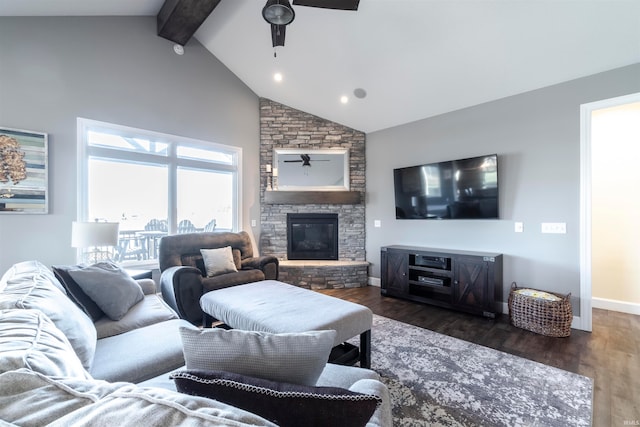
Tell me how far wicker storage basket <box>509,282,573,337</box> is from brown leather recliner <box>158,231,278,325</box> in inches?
120

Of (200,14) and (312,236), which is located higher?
(200,14)

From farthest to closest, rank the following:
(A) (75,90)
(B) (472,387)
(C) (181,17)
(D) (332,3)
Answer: (C) (181,17) < (A) (75,90) < (D) (332,3) < (B) (472,387)

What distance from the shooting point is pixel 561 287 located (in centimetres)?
309

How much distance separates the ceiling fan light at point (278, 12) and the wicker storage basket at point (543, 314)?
12.1 ft

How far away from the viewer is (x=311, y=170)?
5.00 m

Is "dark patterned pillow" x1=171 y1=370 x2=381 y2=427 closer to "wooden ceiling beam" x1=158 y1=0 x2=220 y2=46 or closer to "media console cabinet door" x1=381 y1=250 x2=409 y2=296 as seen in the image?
"media console cabinet door" x1=381 y1=250 x2=409 y2=296

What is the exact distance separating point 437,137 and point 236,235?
345cm

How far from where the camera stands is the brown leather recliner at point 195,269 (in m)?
2.93

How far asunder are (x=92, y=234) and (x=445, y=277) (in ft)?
13.8

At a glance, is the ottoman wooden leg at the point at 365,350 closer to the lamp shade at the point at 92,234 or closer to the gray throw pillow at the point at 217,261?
the gray throw pillow at the point at 217,261

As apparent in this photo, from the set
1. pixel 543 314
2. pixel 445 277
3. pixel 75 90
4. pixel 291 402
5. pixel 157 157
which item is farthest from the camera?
pixel 157 157

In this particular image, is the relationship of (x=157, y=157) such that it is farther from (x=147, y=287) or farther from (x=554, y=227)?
(x=554, y=227)

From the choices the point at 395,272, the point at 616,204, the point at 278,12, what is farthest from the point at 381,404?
the point at 616,204

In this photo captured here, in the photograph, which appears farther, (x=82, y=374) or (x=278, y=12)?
(x=278, y=12)
